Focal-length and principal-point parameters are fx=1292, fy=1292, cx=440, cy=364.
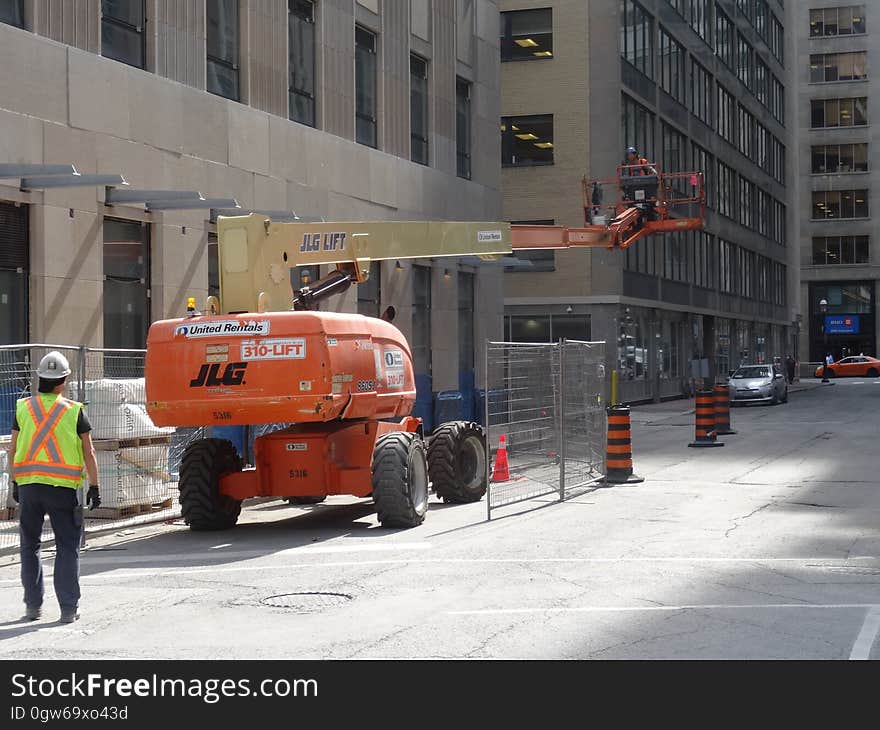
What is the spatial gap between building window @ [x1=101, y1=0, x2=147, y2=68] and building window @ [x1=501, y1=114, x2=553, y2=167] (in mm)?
29942

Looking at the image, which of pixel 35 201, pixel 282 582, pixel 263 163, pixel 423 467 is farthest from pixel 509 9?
pixel 282 582

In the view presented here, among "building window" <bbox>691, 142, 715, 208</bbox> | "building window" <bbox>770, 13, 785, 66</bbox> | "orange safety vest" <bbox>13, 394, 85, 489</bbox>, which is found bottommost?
"orange safety vest" <bbox>13, 394, 85, 489</bbox>

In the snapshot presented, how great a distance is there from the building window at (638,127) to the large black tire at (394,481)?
3702cm

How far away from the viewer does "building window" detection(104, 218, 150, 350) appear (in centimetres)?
2105

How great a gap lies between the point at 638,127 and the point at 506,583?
4312 centimetres

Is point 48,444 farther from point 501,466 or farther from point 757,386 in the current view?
point 757,386

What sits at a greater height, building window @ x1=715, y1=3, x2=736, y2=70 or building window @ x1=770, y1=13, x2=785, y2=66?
building window @ x1=770, y1=13, x2=785, y2=66

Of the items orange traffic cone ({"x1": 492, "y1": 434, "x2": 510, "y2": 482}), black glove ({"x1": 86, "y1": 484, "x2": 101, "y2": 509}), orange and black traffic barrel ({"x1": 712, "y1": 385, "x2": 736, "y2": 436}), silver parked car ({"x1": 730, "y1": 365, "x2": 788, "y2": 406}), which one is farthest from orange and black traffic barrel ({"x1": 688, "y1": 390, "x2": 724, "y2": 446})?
silver parked car ({"x1": 730, "y1": 365, "x2": 788, "y2": 406})

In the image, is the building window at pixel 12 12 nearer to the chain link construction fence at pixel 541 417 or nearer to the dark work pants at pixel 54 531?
the chain link construction fence at pixel 541 417

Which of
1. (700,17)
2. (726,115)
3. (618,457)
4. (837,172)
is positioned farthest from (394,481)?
(837,172)

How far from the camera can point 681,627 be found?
29.2 feet

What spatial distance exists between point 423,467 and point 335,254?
10.1 ft

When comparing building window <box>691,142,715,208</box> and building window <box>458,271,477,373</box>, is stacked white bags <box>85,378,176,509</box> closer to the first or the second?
building window <box>458,271,477,373</box>

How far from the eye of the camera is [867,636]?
27.9ft
